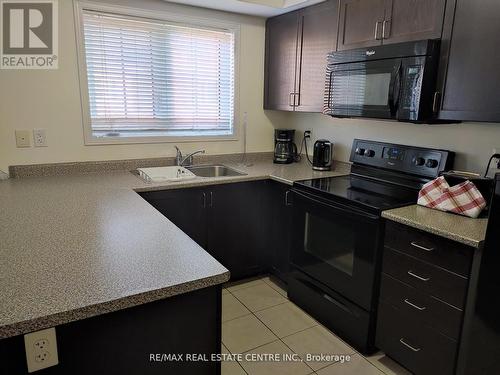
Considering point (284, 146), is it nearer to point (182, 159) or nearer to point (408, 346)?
point (182, 159)

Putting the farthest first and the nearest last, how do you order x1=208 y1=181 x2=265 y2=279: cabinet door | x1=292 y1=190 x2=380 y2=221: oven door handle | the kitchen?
x1=208 y1=181 x2=265 y2=279: cabinet door → x1=292 y1=190 x2=380 y2=221: oven door handle → the kitchen

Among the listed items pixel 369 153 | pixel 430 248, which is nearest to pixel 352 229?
pixel 430 248

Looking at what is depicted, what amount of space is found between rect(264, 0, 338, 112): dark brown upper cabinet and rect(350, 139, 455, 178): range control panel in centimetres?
44

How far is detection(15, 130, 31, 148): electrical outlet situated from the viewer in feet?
7.68

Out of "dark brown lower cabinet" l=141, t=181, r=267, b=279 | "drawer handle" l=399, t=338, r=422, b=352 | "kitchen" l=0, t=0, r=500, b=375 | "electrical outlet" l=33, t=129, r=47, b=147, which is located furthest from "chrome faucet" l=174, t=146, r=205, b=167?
"drawer handle" l=399, t=338, r=422, b=352

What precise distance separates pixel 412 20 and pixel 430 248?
1.22m

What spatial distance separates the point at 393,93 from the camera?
6.53 ft

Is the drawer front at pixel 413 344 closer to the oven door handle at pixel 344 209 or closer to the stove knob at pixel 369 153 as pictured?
the oven door handle at pixel 344 209

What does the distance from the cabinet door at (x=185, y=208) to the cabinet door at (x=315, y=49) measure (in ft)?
3.56

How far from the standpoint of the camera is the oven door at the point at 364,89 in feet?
6.56

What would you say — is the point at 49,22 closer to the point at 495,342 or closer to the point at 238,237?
the point at 238,237

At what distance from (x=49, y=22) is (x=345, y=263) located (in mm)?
2422

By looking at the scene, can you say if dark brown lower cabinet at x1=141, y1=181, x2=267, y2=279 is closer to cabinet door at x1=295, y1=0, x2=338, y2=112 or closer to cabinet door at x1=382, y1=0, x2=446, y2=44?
cabinet door at x1=295, y1=0, x2=338, y2=112

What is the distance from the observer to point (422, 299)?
1.72 meters
